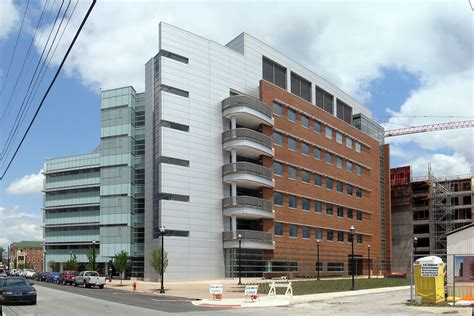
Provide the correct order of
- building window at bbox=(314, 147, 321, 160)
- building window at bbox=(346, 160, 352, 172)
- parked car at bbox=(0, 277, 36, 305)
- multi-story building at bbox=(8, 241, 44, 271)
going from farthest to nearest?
1. multi-story building at bbox=(8, 241, 44, 271)
2. building window at bbox=(346, 160, 352, 172)
3. building window at bbox=(314, 147, 321, 160)
4. parked car at bbox=(0, 277, 36, 305)

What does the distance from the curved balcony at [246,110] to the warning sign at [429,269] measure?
131 feet

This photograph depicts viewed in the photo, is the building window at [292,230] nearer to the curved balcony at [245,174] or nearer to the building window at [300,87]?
the curved balcony at [245,174]

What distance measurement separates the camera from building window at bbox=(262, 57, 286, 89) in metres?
71.8

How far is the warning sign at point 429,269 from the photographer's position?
2544cm

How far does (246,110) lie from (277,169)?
10503mm

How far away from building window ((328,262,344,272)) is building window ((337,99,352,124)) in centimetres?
2406

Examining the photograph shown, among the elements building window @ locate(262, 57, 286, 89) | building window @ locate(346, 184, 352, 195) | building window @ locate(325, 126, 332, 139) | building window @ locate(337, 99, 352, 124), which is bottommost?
building window @ locate(346, 184, 352, 195)

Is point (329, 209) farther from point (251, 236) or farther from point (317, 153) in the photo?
point (251, 236)

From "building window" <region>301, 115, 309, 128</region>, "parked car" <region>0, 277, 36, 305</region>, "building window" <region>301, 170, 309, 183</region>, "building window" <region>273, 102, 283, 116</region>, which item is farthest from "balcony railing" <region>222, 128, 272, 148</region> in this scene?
"parked car" <region>0, 277, 36, 305</region>

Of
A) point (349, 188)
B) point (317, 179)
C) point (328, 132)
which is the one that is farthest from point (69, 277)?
point (349, 188)

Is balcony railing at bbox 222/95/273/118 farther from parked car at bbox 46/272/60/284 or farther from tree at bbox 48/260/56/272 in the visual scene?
tree at bbox 48/260/56/272

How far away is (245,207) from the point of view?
62.8 m

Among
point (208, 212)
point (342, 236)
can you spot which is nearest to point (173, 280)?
point (208, 212)

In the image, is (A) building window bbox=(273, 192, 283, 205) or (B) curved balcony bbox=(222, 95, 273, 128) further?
(A) building window bbox=(273, 192, 283, 205)
